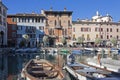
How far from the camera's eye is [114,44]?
89312 mm

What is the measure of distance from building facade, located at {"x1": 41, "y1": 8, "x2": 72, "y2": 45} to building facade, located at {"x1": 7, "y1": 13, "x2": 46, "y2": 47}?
7.04ft

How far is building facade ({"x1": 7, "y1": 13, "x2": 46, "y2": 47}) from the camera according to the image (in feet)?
284

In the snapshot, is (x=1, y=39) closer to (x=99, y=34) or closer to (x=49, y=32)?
(x=49, y=32)

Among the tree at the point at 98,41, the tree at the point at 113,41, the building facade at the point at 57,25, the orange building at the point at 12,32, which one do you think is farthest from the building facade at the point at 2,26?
the tree at the point at 113,41

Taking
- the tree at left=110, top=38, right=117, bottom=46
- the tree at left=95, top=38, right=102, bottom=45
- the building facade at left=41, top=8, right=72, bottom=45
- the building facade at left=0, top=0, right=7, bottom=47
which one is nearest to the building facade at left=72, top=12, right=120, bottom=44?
the building facade at left=41, top=8, right=72, bottom=45

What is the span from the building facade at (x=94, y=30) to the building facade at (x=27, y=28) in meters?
11.6

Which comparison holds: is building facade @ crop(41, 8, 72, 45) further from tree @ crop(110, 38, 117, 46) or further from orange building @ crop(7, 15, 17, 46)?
tree @ crop(110, 38, 117, 46)

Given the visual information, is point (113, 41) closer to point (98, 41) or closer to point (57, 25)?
point (98, 41)

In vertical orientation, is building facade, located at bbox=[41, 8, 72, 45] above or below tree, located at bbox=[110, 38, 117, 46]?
above

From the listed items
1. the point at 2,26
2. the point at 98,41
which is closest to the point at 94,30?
the point at 98,41

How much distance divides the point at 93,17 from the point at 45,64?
94.0 m

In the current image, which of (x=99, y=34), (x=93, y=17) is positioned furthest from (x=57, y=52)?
(x=93, y=17)

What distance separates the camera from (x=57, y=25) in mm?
89375

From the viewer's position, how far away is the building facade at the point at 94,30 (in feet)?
305
